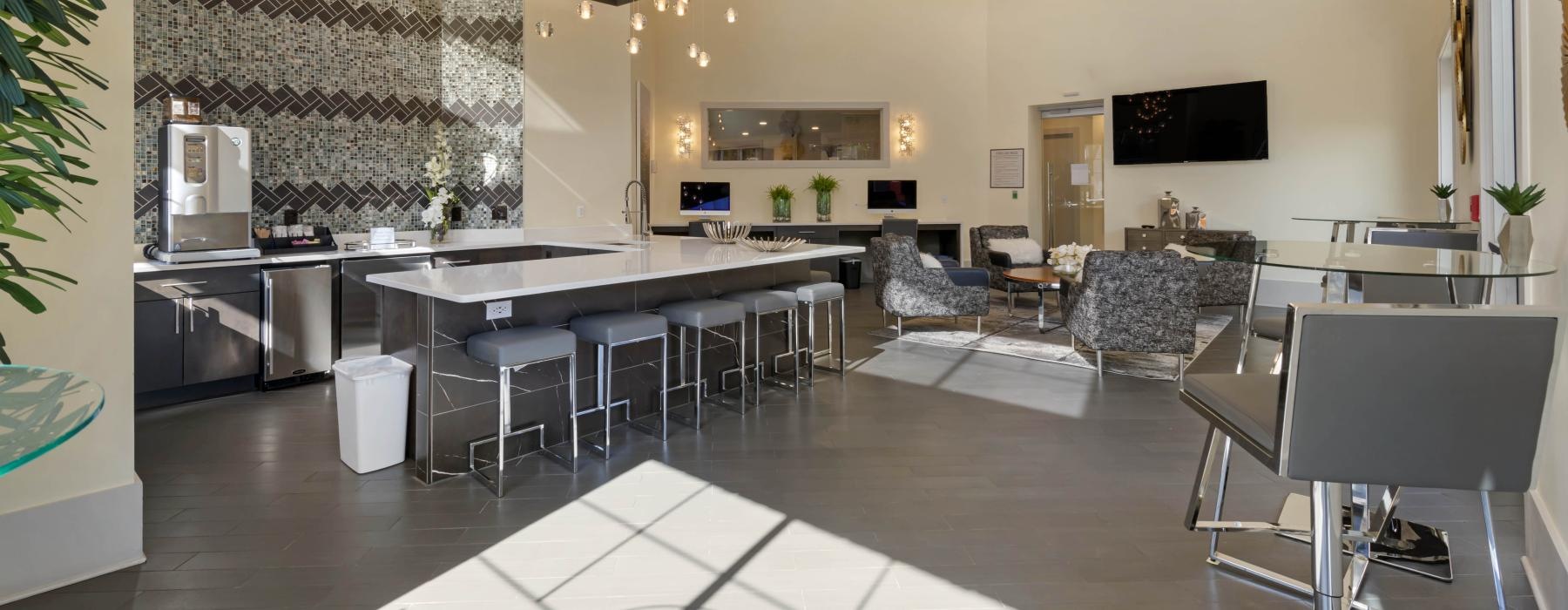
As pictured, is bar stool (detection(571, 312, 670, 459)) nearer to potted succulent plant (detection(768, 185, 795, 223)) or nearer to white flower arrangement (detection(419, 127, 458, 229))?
white flower arrangement (detection(419, 127, 458, 229))

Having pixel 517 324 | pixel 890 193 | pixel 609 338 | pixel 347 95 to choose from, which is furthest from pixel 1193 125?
pixel 347 95

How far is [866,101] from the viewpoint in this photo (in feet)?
34.6

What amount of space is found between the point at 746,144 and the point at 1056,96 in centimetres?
375

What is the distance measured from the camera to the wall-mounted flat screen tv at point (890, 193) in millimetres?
10555

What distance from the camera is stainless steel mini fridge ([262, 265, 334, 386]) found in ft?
16.2

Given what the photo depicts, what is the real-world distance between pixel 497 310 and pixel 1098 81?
808 cm

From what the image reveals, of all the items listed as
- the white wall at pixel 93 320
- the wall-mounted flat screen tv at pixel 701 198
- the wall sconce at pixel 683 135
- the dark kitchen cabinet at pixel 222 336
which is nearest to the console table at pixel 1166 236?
the wall-mounted flat screen tv at pixel 701 198

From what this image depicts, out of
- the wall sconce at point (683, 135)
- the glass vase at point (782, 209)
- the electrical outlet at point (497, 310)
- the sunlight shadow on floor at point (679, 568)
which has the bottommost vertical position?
the sunlight shadow on floor at point (679, 568)

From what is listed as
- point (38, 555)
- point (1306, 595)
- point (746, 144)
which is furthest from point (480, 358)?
point (746, 144)

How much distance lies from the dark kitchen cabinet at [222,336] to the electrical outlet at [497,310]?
87.2 inches

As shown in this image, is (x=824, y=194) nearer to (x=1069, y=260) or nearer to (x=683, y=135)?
(x=683, y=135)

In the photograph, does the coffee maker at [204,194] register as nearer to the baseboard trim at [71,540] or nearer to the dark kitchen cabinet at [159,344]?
the dark kitchen cabinet at [159,344]

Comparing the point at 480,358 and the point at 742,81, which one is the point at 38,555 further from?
the point at 742,81

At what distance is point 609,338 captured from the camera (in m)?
3.68
